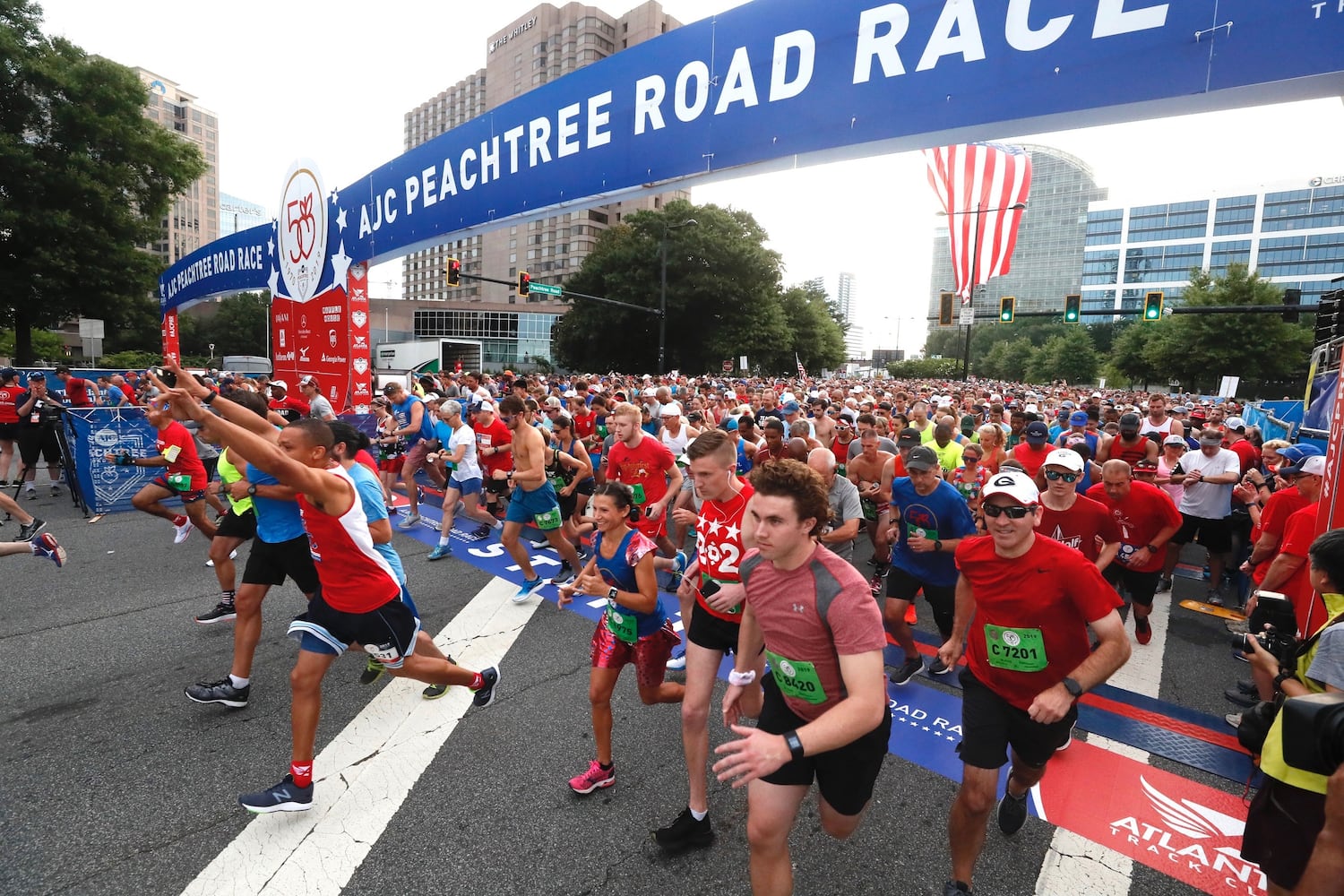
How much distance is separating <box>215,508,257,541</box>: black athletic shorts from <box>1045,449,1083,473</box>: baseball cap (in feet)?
19.7

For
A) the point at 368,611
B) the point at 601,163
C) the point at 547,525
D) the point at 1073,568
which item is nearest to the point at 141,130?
the point at 601,163

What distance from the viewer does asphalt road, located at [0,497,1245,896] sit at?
9.13 ft

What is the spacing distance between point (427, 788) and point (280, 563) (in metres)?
1.99

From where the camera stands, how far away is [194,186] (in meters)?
115

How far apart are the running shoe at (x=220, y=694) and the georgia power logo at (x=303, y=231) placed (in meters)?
12.2

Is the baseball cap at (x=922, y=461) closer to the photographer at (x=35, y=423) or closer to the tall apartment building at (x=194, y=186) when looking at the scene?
the photographer at (x=35, y=423)

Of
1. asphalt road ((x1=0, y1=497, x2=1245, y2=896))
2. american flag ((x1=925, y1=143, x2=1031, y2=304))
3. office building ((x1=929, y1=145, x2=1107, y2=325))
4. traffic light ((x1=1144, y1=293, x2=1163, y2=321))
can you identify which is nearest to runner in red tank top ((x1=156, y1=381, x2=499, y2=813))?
asphalt road ((x1=0, y1=497, x2=1245, y2=896))

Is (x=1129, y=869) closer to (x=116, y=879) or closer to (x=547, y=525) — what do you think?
(x=116, y=879)

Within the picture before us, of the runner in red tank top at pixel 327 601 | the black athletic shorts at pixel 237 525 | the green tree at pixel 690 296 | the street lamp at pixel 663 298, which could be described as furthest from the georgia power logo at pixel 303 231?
the green tree at pixel 690 296

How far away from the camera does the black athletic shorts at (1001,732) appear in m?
2.75

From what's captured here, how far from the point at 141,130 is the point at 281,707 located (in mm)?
33044

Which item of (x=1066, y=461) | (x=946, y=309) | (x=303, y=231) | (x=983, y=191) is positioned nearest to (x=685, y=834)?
(x=1066, y=461)

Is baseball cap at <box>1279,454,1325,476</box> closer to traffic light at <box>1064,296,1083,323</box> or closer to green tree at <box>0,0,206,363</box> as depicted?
traffic light at <box>1064,296,1083,323</box>

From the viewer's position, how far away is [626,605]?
3.25 m
